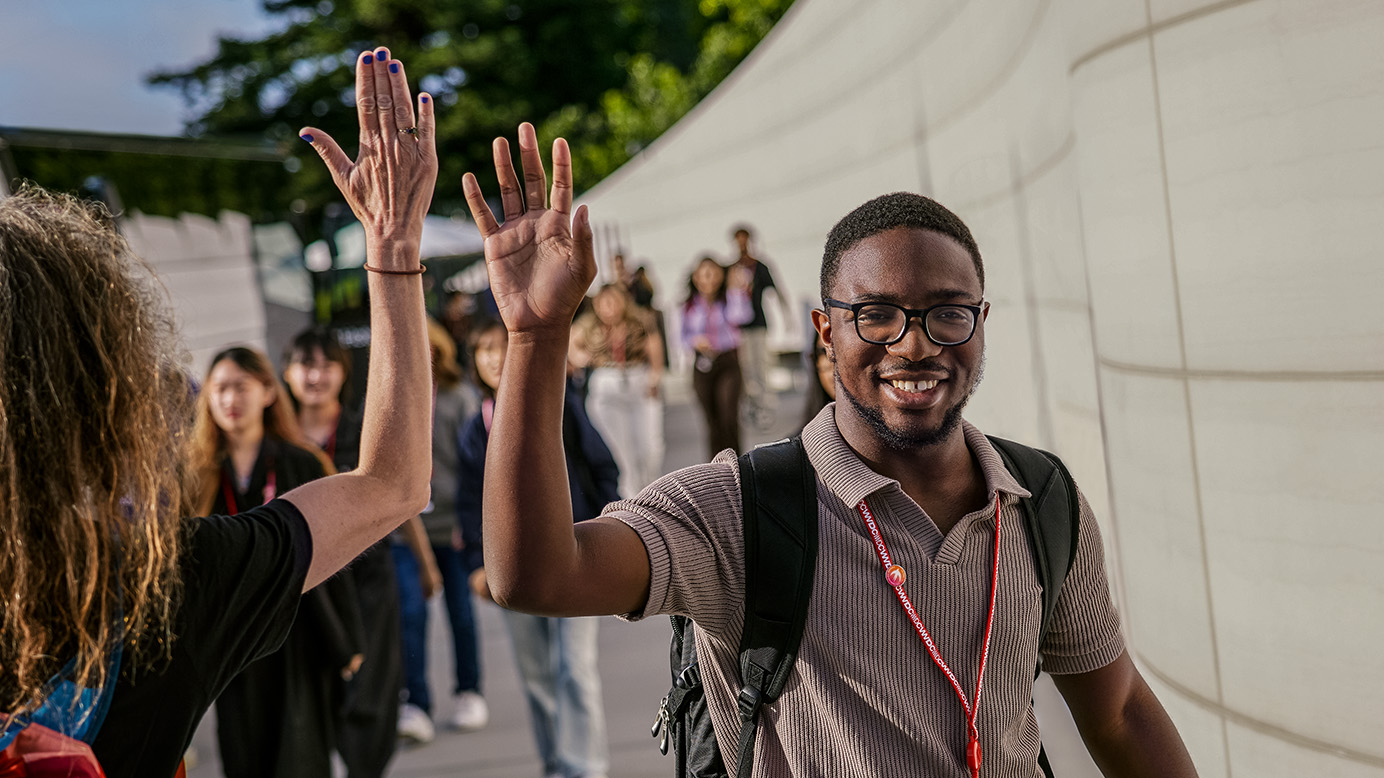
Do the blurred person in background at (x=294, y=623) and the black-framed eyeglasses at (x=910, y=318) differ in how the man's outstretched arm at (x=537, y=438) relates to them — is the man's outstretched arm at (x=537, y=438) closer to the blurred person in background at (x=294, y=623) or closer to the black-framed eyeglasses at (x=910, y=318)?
the black-framed eyeglasses at (x=910, y=318)

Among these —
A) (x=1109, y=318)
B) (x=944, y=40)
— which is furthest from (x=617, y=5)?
(x=1109, y=318)

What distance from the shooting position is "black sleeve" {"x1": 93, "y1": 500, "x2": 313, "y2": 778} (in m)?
1.62

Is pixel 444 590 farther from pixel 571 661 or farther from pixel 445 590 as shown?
pixel 571 661

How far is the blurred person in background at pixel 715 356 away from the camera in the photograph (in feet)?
35.8

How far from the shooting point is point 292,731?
13.4 ft

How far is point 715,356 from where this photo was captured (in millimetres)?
11031

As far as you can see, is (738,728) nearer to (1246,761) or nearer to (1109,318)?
(1246,761)

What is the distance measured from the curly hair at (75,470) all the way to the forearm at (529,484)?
0.43 meters

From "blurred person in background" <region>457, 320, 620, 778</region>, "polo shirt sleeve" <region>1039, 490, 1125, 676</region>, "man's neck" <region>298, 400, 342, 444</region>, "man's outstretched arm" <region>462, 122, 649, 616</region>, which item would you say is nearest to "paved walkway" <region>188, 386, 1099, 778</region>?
"blurred person in background" <region>457, 320, 620, 778</region>

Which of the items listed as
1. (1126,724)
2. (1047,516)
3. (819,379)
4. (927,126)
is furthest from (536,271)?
(927,126)

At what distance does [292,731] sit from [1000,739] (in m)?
2.86

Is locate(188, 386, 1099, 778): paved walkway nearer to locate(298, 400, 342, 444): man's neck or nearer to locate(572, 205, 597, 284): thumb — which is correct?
locate(298, 400, 342, 444): man's neck

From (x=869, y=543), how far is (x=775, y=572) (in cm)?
16

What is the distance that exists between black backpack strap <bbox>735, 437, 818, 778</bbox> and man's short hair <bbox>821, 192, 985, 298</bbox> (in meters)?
0.45
